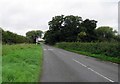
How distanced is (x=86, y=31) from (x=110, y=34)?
2441 centimetres

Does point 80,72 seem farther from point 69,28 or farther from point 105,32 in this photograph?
point 105,32

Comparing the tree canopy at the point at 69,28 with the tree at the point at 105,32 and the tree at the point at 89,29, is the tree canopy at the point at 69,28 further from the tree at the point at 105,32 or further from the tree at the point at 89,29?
the tree at the point at 105,32

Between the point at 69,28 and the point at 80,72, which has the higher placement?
the point at 69,28

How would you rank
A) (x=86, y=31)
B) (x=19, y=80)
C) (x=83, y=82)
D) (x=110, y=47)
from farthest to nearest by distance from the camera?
(x=86, y=31) < (x=110, y=47) < (x=83, y=82) < (x=19, y=80)

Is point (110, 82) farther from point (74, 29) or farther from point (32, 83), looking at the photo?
point (74, 29)

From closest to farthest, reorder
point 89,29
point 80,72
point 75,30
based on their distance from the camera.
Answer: point 80,72 < point 89,29 < point 75,30

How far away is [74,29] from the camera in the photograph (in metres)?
118

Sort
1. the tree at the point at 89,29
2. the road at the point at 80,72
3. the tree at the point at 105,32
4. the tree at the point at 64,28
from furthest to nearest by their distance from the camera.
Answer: the tree at the point at 105,32 < the tree at the point at 64,28 < the tree at the point at 89,29 < the road at the point at 80,72

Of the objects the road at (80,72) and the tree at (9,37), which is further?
the tree at (9,37)

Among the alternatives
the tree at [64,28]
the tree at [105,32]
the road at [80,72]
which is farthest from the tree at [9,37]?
the road at [80,72]

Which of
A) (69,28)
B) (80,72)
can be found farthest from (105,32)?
(80,72)

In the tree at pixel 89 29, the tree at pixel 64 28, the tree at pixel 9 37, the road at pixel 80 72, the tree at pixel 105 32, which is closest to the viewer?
the road at pixel 80 72

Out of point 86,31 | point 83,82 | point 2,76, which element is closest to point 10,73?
point 2,76

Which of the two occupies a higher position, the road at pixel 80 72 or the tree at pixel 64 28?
the tree at pixel 64 28
